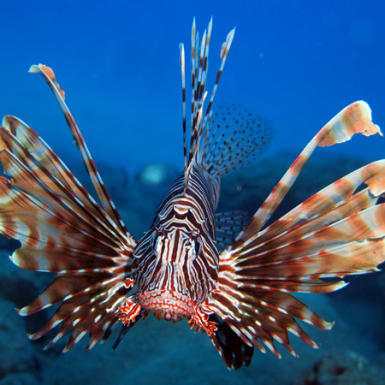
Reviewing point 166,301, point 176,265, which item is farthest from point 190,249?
point 166,301

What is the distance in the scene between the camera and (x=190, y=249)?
2.22 meters

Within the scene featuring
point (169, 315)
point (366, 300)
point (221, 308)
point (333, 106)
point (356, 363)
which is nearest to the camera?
point (169, 315)

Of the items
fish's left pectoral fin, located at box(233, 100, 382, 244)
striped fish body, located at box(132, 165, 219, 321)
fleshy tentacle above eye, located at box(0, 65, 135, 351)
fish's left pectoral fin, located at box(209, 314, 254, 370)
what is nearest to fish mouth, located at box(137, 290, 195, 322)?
striped fish body, located at box(132, 165, 219, 321)

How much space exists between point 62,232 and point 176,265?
95 cm

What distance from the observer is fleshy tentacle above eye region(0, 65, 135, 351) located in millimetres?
2299

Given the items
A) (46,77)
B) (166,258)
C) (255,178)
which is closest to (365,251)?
(166,258)

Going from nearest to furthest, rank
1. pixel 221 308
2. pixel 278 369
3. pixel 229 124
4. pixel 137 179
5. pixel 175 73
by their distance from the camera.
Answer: pixel 221 308, pixel 278 369, pixel 229 124, pixel 137 179, pixel 175 73

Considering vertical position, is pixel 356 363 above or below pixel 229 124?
below

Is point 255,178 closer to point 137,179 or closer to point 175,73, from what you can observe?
point 137,179

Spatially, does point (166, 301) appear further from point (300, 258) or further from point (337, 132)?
point (337, 132)

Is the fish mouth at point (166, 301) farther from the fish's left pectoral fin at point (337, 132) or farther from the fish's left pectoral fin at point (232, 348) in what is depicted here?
the fish's left pectoral fin at point (337, 132)

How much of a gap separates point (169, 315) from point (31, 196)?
1.28 metres

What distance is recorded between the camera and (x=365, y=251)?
7.25ft

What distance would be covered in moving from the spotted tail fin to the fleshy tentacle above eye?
0.88 meters
